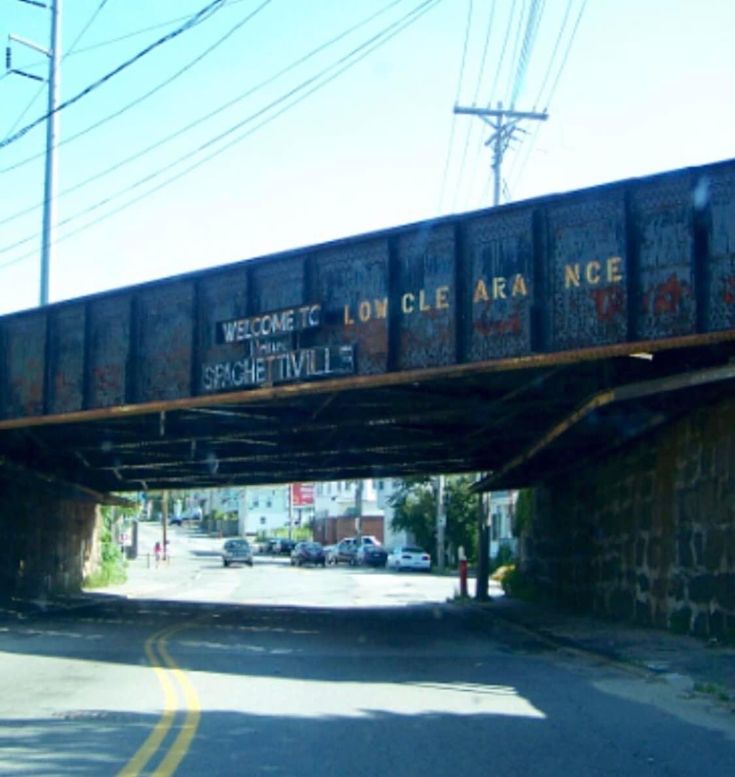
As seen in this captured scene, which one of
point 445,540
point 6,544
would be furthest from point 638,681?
point 445,540

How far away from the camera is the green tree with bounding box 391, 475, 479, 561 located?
7075 cm

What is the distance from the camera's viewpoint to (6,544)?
1238 inches

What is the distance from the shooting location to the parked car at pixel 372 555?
2940 inches

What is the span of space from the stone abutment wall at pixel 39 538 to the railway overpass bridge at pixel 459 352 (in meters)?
2.61

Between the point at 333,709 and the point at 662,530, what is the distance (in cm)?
980

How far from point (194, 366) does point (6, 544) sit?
13155mm

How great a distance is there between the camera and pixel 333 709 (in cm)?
1210

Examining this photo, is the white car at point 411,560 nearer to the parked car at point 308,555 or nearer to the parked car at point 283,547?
the parked car at point 308,555

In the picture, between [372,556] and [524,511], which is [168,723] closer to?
[524,511]

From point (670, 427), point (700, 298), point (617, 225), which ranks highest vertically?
point (617, 225)

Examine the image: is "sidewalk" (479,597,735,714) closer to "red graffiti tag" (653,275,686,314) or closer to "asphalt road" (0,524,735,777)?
"asphalt road" (0,524,735,777)

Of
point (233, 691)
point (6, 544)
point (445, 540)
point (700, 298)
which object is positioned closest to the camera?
point (233, 691)

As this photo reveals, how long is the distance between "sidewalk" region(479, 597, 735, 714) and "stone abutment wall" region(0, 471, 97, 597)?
14.2 metres

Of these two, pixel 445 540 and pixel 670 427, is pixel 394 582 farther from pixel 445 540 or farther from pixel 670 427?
pixel 670 427
